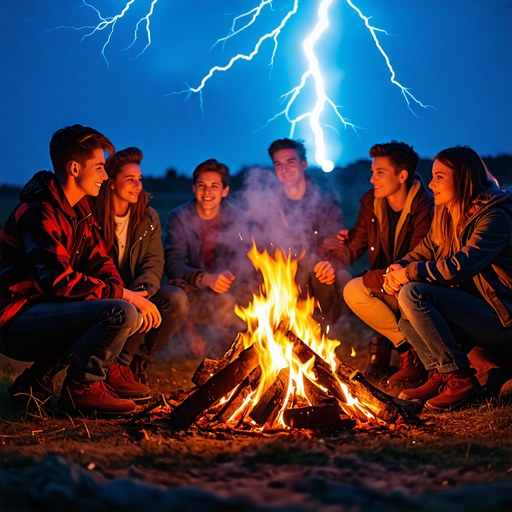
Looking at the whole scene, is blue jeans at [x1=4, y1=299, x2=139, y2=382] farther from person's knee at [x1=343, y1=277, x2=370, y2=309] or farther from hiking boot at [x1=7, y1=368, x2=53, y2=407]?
person's knee at [x1=343, y1=277, x2=370, y2=309]

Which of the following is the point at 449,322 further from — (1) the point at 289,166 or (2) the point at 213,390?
(1) the point at 289,166

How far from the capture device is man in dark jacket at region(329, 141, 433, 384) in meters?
4.48

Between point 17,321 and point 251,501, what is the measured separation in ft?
7.20

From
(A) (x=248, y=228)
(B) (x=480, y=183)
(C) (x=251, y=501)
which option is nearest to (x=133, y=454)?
(C) (x=251, y=501)

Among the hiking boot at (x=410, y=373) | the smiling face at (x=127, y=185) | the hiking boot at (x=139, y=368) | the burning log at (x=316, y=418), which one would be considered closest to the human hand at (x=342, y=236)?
the hiking boot at (x=410, y=373)

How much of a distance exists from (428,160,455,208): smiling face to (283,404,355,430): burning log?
173cm

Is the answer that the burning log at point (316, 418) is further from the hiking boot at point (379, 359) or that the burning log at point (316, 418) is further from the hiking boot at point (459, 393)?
the hiking boot at point (379, 359)

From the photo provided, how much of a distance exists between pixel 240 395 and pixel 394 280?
146cm

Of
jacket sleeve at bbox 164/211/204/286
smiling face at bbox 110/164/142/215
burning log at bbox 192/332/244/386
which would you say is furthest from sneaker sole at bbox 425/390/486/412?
smiling face at bbox 110/164/142/215

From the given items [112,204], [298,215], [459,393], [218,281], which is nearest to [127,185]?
[112,204]

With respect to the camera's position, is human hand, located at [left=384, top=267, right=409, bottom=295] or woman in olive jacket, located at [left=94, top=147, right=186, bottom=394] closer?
human hand, located at [left=384, top=267, right=409, bottom=295]

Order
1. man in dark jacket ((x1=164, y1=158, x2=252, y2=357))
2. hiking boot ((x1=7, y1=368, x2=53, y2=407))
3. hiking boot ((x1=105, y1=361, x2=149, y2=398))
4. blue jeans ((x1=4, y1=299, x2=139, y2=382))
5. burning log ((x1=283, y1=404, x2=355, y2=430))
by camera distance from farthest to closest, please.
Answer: man in dark jacket ((x1=164, y1=158, x2=252, y2=357))
hiking boot ((x1=105, y1=361, x2=149, y2=398))
hiking boot ((x1=7, y1=368, x2=53, y2=407))
blue jeans ((x1=4, y1=299, x2=139, y2=382))
burning log ((x1=283, y1=404, x2=355, y2=430))

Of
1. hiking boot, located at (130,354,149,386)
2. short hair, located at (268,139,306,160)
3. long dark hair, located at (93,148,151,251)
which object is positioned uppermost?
short hair, located at (268,139,306,160)

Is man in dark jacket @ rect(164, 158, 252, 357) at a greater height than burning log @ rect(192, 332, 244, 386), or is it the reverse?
man in dark jacket @ rect(164, 158, 252, 357)
